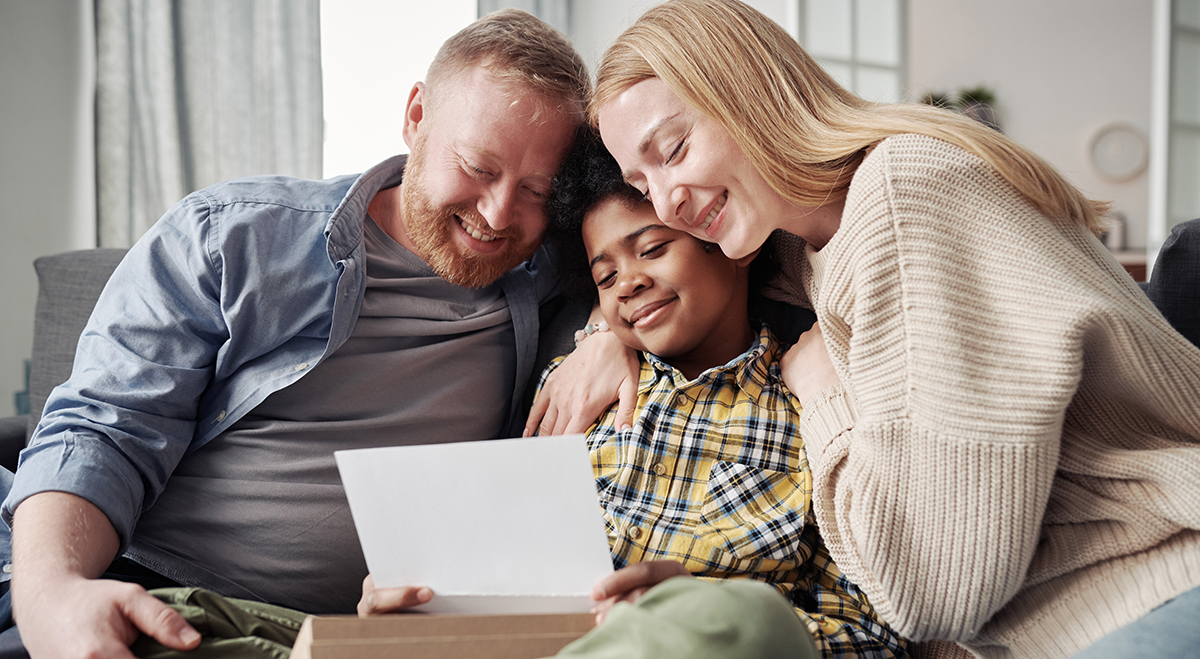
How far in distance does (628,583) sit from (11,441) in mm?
1599

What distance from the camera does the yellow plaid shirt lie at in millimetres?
1155

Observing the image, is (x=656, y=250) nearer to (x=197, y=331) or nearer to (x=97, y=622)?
(x=197, y=331)

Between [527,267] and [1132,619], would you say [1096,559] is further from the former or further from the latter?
[527,267]

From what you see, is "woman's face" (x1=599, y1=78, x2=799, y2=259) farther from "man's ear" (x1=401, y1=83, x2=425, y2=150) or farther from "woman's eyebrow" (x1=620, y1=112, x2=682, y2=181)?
"man's ear" (x1=401, y1=83, x2=425, y2=150)

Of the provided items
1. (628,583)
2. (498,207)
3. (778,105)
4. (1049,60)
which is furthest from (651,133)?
(1049,60)

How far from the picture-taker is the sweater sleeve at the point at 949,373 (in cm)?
88

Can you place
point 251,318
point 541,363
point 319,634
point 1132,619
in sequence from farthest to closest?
point 541,363 → point 251,318 → point 1132,619 → point 319,634

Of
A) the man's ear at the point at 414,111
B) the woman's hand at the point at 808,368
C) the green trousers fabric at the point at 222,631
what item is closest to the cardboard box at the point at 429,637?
the green trousers fabric at the point at 222,631

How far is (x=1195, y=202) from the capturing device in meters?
3.67

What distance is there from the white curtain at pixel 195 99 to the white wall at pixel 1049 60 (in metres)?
4.37

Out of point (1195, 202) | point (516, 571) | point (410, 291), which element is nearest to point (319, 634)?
point (516, 571)

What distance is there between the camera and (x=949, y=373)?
2.96 ft

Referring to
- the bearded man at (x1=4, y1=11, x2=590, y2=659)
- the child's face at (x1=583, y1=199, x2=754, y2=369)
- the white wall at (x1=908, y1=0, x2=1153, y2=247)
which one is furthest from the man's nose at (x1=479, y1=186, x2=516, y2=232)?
the white wall at (x1=908, y1=0, x2=1153, y2=247)

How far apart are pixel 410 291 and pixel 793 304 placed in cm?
72
